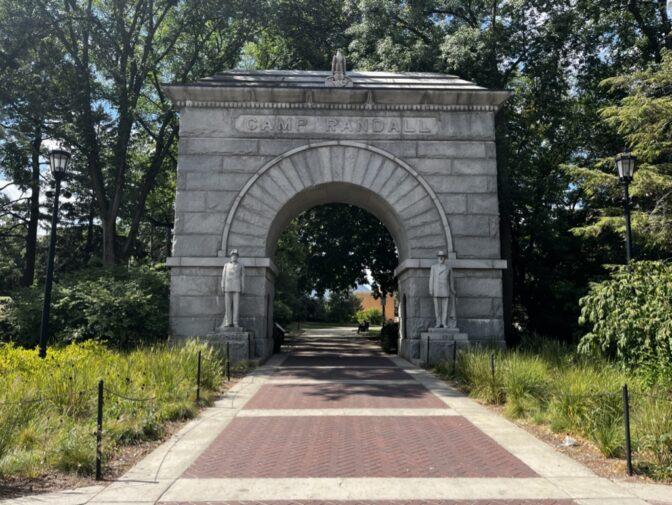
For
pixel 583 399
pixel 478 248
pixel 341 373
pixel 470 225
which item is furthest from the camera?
pixel 470 225

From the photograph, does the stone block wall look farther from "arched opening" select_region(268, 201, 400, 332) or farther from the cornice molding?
"arched opening" select_region(268, 201, 400, 332)

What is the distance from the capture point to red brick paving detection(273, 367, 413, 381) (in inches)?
547

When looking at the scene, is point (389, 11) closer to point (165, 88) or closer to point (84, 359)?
point (165, 88)

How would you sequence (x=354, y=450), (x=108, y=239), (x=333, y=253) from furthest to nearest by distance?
(x=333, y=253)
(x=108, y=239)
(x=354, y=450)

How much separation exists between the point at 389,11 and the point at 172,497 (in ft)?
70.2

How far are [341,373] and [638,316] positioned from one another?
7.29 meters

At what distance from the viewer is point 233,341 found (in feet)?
52.2

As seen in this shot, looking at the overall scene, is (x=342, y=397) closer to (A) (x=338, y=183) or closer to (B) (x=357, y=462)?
(B) (x=357, y=462)

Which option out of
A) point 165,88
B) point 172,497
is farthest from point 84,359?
point 165,88

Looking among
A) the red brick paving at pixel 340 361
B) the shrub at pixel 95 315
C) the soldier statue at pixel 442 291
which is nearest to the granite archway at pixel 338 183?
the soldier statue at pixel 442 291

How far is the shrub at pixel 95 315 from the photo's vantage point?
16.0m

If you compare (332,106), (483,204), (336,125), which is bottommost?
(483,204)

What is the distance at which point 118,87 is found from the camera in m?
22.5

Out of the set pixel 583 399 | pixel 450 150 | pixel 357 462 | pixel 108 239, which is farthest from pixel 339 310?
pixel 357 462
